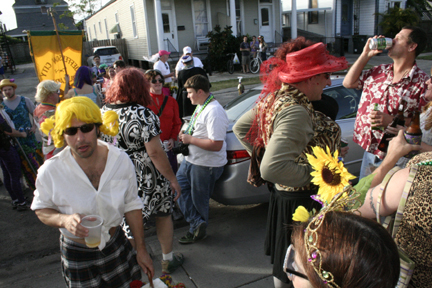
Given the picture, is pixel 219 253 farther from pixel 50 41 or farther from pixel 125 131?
pixel 50 41

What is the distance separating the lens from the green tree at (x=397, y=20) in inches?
838

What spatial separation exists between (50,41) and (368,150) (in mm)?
5797

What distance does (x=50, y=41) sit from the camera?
5898 millimetres

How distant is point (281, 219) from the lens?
2084 mm

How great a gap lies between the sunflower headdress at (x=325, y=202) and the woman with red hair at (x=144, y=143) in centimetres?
150

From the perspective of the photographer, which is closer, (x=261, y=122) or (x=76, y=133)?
(x=76, y=133)

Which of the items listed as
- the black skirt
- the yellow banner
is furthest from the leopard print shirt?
the yellow banner

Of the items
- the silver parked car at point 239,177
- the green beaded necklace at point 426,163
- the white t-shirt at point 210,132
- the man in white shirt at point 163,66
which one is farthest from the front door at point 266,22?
the green beaded necklace at point 426,163

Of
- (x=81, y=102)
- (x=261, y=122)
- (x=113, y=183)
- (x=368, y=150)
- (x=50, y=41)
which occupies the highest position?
(x=50, y=41)

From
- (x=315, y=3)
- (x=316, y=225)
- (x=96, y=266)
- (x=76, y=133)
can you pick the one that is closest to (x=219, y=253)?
(x=96, y=266)

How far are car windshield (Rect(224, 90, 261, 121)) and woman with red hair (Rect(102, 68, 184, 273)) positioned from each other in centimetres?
172

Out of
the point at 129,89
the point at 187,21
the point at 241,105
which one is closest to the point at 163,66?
the point at 241,105

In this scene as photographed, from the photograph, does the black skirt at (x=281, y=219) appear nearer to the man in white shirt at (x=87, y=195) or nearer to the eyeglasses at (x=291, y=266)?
the eyeglasses at (x=291, y=266)

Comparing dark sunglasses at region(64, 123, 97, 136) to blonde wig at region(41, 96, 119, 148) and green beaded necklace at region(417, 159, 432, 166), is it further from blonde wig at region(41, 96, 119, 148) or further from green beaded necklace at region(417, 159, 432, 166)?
green beaded necklace at region(417, 159, 432, 166)
